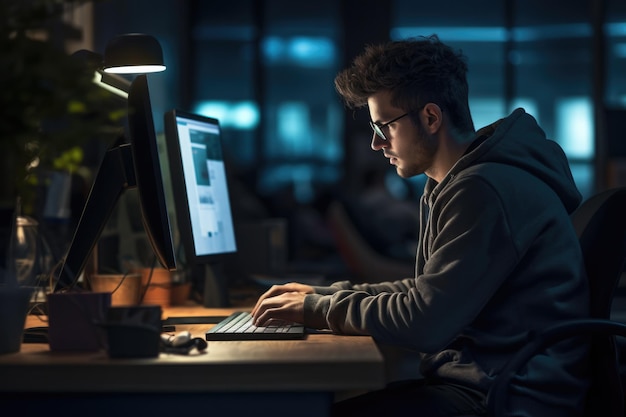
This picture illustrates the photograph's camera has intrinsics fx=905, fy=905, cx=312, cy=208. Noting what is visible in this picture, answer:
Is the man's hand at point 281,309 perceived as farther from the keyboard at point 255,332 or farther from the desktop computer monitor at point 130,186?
the desktop computer monitor at point 130,186

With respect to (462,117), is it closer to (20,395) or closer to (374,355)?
(374,355)

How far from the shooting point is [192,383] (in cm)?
135

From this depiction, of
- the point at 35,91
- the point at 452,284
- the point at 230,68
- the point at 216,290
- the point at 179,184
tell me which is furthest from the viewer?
the point at 230,68

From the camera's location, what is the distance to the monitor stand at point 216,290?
8.17 feet

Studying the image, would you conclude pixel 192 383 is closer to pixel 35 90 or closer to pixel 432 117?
pixel 35 90

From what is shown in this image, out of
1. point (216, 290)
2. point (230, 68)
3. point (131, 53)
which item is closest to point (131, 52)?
point (131, 53)

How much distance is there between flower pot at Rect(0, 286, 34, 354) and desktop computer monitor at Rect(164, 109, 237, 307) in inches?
29.2

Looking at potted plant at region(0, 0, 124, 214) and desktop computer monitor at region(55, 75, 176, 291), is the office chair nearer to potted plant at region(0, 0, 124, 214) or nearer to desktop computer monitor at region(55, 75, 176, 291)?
desktop computer monitor at region(55, 75, 176, 291)

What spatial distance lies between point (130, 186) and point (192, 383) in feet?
2.26

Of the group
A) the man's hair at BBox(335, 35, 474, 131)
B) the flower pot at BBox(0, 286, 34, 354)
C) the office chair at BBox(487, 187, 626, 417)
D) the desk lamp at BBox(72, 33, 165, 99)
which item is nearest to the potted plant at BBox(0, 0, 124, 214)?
the flower pot at BBox(0, 286, 34, 354)

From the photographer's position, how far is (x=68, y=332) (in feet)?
5.03

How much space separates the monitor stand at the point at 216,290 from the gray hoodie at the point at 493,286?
0.68 m

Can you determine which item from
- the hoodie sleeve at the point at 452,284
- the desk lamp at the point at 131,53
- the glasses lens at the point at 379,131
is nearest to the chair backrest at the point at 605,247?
the hoodie sleeve at the point at 452,284

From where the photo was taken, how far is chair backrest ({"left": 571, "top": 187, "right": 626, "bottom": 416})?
6.02 ft
